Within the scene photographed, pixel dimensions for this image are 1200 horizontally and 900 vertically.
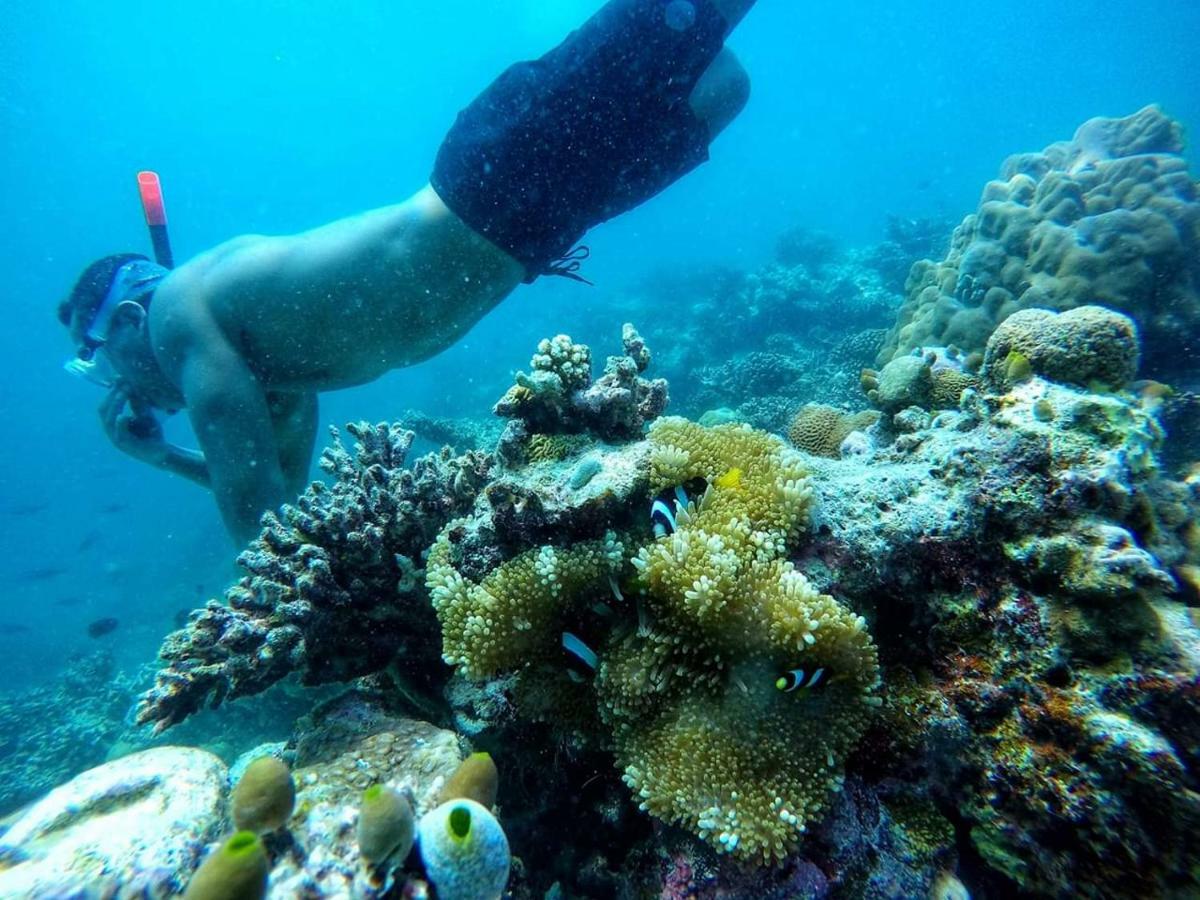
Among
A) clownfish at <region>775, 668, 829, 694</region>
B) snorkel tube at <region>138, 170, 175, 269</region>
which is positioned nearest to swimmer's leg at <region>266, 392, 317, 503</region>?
snorkel tube at <region>138, 170, 175, 269</region>

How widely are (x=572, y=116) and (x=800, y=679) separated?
12.2 ft

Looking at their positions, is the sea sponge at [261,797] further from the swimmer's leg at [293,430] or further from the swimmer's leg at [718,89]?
the swimmer's leg at [718,89]

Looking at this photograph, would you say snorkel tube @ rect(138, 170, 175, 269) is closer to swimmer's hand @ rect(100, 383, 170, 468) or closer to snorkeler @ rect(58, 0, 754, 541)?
snorkeler @ rect(58, 0, 754, 541)

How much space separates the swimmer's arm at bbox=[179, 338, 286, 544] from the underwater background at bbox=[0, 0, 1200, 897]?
32.0m

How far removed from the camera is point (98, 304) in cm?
412

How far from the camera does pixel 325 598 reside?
2900 mm

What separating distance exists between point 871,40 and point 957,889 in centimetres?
17761

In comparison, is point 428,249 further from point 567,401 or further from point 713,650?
point 713,650

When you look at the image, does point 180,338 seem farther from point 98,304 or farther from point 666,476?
point 666,476

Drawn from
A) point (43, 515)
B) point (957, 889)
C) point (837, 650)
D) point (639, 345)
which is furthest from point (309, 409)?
point (43, 515)

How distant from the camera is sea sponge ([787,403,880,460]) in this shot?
4395 mm

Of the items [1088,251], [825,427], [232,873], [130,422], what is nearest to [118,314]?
[130,422]

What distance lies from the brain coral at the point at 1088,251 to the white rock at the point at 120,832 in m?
7.77

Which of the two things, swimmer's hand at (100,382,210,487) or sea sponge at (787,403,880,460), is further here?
swimmer's hand at (100,382,210,487)
